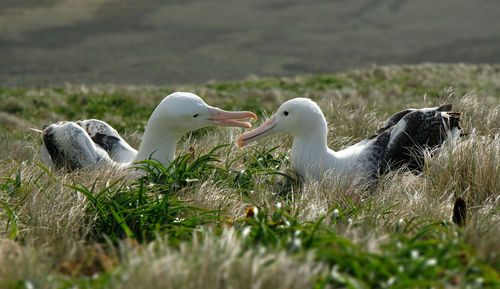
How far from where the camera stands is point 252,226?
2.86 m

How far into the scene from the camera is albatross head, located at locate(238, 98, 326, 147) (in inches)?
181

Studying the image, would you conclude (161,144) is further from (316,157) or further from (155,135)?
(316,157)

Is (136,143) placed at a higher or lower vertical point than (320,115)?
lower

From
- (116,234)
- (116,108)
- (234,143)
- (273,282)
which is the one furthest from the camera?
(116,108)

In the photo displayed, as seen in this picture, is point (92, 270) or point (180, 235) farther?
point (180, 235)

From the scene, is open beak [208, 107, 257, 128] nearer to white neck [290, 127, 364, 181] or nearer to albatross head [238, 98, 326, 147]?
albatross head [238, 98, 326, 147]

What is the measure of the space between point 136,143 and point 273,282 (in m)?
5.06

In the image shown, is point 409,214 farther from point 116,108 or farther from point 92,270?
point 116,108

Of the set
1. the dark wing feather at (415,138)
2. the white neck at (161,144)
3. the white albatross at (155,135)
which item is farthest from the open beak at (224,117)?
the dark wing feather at (415,138)

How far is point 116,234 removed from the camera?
10.6 ft

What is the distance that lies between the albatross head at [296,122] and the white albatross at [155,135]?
18cm

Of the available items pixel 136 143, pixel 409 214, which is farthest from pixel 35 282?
pixel 136 143

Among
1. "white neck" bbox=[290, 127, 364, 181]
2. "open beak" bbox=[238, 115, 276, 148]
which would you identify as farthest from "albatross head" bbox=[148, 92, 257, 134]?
"white neck" bbox=[290, 127, 364, 181]

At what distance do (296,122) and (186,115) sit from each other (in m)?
0.94
